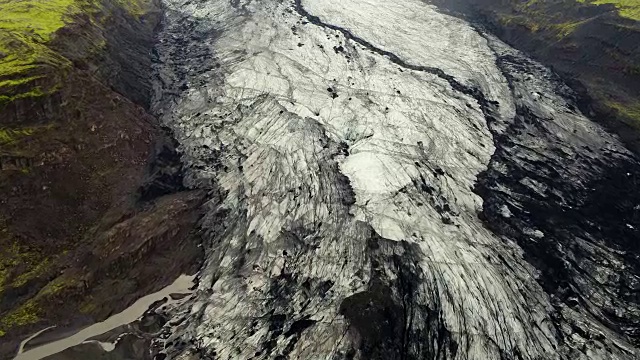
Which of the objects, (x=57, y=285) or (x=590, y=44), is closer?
(x=57, y=285)

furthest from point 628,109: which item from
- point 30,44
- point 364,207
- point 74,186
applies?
point 30,44

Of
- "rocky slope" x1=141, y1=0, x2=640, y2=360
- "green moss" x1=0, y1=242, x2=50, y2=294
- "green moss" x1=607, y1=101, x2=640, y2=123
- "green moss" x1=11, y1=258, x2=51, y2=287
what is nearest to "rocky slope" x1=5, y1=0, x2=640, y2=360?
"rocky slope" x1=141, y1=0, x2=640, y2=360

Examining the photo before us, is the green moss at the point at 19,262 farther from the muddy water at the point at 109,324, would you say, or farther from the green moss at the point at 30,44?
the green moss at the point at 30,44

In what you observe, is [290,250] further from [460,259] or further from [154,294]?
[460,259]

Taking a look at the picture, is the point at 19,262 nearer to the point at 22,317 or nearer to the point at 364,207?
the point at 22,317

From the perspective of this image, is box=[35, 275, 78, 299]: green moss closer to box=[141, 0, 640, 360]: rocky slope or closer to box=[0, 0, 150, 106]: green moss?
box=[141, 0, 640, 360]: rocky slope
